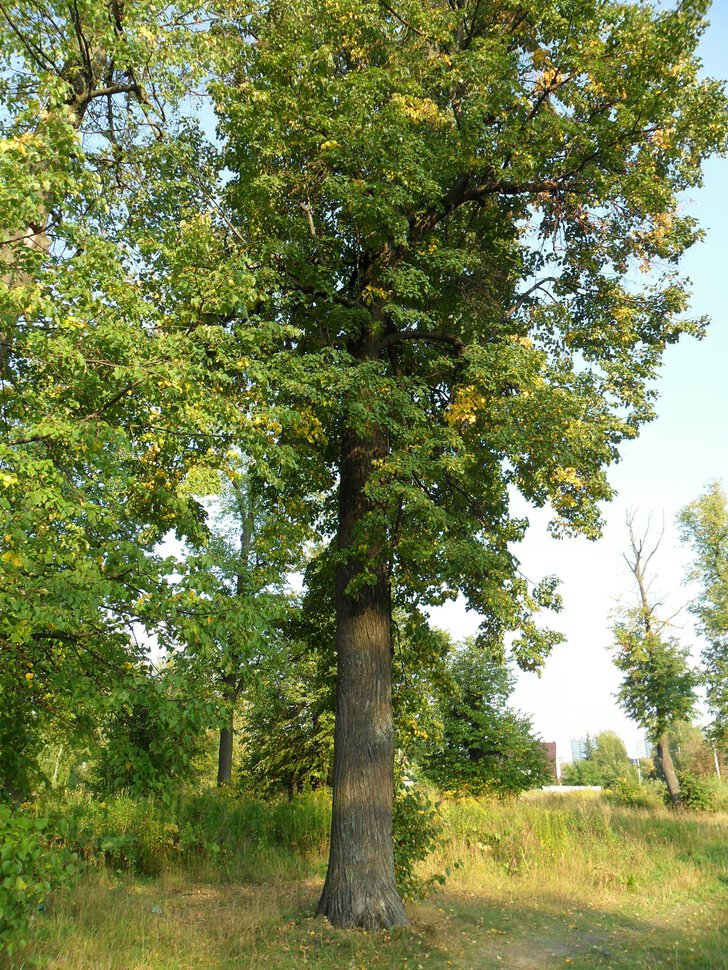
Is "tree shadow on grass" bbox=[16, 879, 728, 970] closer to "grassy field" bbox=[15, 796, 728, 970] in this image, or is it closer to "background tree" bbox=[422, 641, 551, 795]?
"grassy field" bbox=[15, 796, 728, 970]

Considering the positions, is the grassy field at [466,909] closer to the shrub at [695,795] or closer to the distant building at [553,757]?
the shrub at [695,795]

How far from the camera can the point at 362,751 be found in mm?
9062

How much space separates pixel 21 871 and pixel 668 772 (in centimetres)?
2699

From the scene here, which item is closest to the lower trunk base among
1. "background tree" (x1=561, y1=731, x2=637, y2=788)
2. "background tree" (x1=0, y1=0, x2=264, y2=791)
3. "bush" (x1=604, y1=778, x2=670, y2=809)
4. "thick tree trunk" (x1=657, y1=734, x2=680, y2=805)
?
"background tree" (x1=0, y1=0, x2=264, y2=791)

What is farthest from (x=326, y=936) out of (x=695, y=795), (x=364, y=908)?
(x=695, y=795)

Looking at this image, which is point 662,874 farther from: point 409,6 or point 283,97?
point 409,6

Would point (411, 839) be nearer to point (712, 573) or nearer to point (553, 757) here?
point (712, 573)

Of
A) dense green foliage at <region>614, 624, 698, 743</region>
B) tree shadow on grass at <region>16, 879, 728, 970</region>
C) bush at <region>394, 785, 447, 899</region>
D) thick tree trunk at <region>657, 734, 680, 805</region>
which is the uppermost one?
dense green foliage at <region>614, 624, 698, 743</region>

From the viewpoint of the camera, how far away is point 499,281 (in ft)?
38.9

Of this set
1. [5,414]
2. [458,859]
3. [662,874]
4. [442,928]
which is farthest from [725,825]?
[5,414]

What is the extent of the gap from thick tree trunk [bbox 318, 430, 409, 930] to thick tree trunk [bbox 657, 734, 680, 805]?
68.3ft

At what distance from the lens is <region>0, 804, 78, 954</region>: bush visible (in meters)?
4.07

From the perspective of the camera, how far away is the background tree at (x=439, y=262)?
9258mm

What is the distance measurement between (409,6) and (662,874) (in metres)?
14.5
